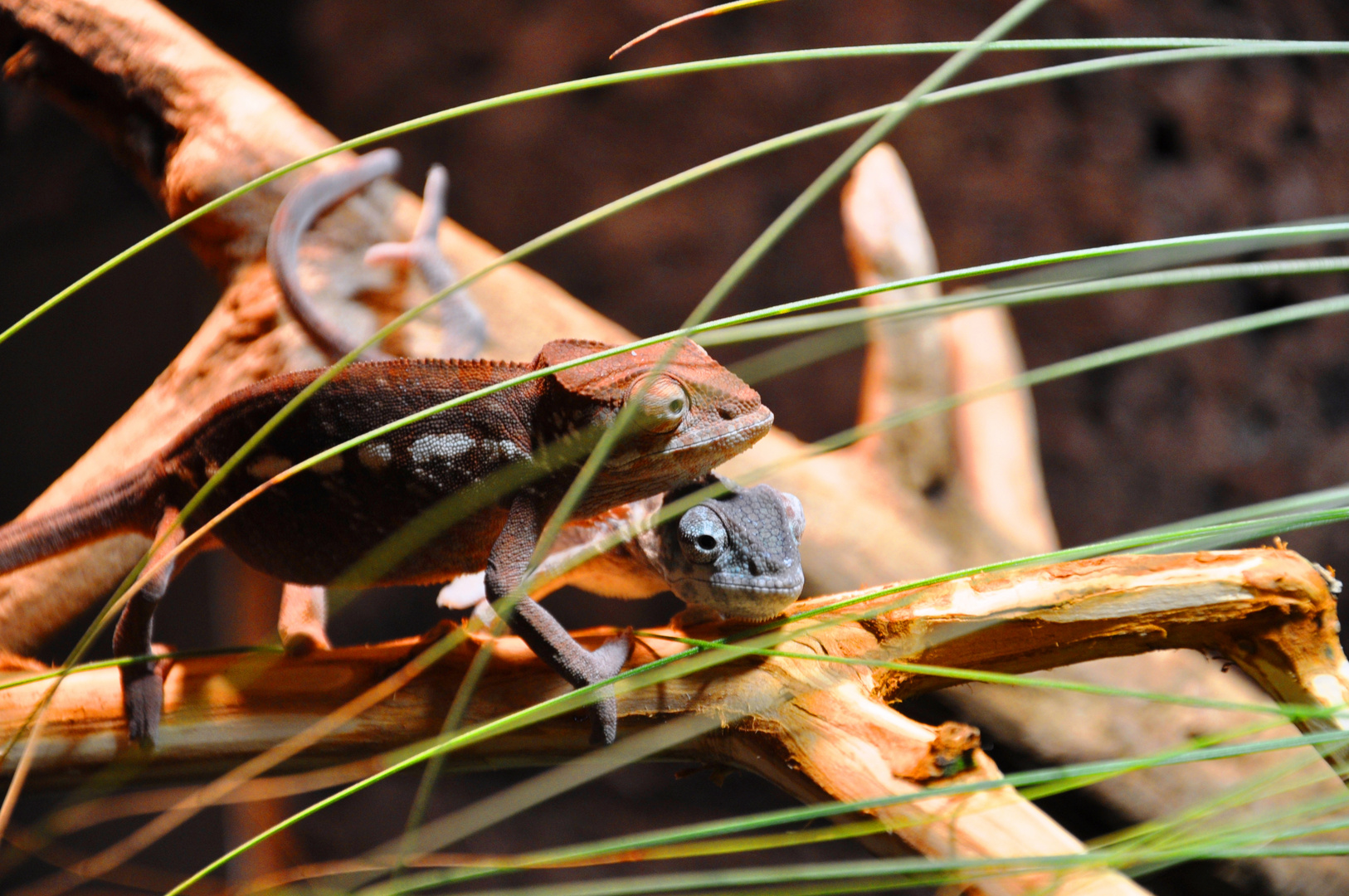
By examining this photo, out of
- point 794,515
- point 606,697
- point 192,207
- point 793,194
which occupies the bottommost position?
point 606,697

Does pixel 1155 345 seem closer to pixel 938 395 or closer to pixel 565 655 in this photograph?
pixel 565 655

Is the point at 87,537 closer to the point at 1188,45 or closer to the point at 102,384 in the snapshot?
the point at 1188,45

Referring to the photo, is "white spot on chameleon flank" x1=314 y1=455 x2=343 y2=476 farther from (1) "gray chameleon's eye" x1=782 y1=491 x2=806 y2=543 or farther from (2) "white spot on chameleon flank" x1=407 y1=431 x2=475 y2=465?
(1) "gray chameleon's eye" x1=782 y1=491 x2=806 y2=543

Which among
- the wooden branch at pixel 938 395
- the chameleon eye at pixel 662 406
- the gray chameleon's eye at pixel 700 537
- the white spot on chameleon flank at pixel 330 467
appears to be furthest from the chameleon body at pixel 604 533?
the wooden branch at pixel 938 395

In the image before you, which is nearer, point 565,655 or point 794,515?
point 565,655

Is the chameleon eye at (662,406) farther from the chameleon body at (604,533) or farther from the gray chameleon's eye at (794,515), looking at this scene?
the gray chameleon's eye at (794,515)

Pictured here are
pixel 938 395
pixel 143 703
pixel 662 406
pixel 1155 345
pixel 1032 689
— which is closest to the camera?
pixel 1155 345

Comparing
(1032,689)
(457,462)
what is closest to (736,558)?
(457,462)
